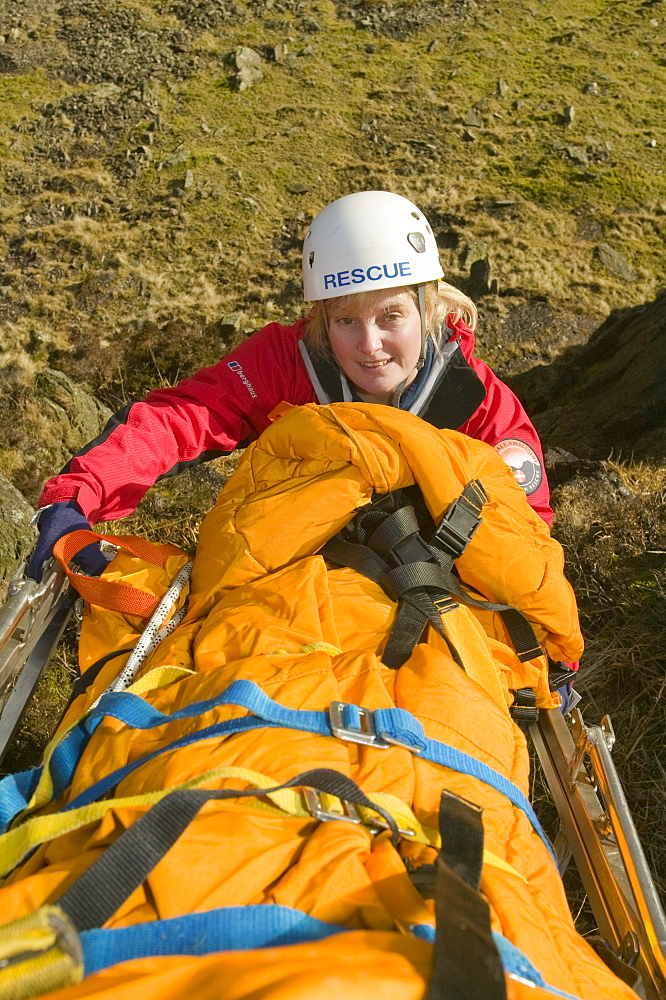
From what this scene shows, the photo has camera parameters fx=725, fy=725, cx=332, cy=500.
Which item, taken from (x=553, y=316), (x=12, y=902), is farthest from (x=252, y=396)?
(x=553, y=316)

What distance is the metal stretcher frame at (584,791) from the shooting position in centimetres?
208

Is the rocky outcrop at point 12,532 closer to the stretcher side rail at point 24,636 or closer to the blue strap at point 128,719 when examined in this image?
the stretcher side rail at point 24,636

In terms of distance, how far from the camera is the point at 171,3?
2156 cm

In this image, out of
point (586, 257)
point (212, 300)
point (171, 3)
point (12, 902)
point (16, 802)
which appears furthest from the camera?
point (171, 3)

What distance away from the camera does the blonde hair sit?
3.30 m

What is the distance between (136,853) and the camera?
1.50m

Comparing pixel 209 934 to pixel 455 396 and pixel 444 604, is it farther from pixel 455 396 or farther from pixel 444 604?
pixel 455 396

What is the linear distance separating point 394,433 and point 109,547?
3.89ft

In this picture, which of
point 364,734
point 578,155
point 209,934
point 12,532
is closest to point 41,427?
point 12,532

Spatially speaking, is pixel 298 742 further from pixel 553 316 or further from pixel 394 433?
pixel 553 316

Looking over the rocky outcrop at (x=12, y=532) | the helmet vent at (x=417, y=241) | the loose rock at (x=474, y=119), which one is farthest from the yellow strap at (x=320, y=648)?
the loose rock at (x=474, y=119)

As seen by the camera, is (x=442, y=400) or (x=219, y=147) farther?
(x=219, y=147)

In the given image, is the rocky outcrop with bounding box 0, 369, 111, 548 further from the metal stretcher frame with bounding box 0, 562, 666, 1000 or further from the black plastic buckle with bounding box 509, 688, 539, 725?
the black plastic buckle with bounding box 509, 688, 539, 725

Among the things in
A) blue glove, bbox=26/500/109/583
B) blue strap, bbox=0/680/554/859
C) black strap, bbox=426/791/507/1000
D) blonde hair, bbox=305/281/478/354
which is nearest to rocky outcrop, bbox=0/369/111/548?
blue glove, bbox=26/500/109/583
